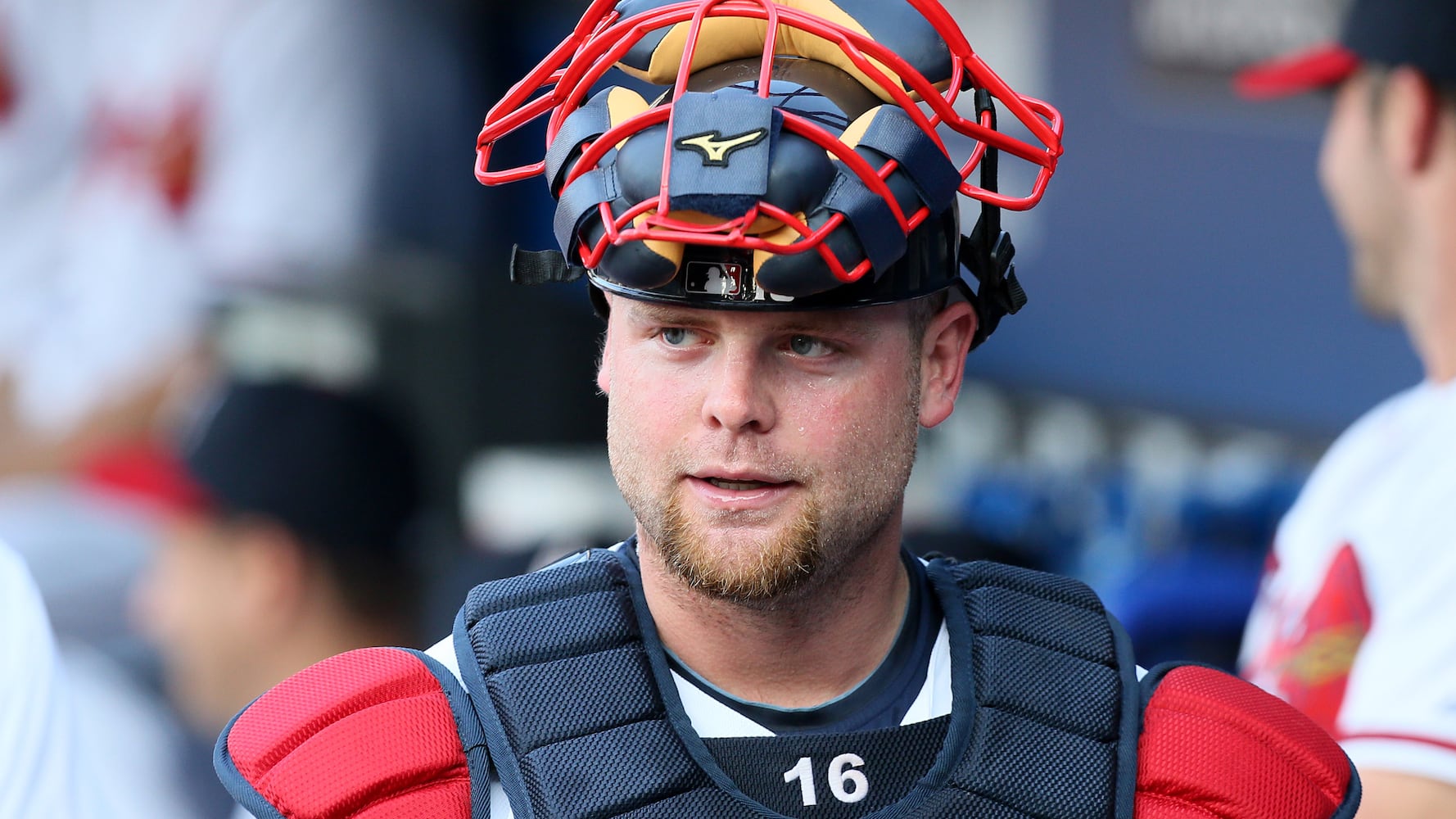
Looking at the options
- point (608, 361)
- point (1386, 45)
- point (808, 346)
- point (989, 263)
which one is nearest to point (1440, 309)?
point (1386, 45)

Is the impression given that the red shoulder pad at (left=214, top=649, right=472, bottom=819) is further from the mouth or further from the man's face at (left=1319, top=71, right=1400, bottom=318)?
the man's face at (left=1319, top=71, right=1400, bottom=318)

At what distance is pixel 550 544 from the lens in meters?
3.90

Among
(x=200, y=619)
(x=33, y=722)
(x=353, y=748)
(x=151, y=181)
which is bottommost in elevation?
(x=200, y=619)

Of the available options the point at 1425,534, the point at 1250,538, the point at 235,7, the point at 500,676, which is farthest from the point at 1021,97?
the point at 235,7

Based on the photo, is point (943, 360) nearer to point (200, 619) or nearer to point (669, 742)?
point (669, 742)

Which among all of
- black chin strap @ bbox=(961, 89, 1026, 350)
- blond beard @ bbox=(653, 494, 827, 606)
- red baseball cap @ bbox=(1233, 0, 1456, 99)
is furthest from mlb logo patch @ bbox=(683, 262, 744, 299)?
red baseball cap @ bbox=(1233, 0, 1456, 99)

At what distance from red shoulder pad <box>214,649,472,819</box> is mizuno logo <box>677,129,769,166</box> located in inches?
22.7

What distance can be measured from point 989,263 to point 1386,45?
1.17 m

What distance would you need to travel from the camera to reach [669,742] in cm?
156

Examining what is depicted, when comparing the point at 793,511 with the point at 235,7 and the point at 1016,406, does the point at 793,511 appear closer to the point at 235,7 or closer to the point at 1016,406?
the point at 1016,406

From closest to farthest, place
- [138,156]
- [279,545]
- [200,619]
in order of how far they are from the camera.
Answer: [279,545] < [200,619] < [138,156]

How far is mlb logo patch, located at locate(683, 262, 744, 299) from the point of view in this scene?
150 cm

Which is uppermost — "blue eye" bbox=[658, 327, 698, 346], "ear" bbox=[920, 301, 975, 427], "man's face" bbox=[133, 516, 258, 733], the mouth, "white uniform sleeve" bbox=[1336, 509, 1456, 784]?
"blue eye" bbox=[658, 327, 698, 346]

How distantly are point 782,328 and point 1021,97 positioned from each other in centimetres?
44
